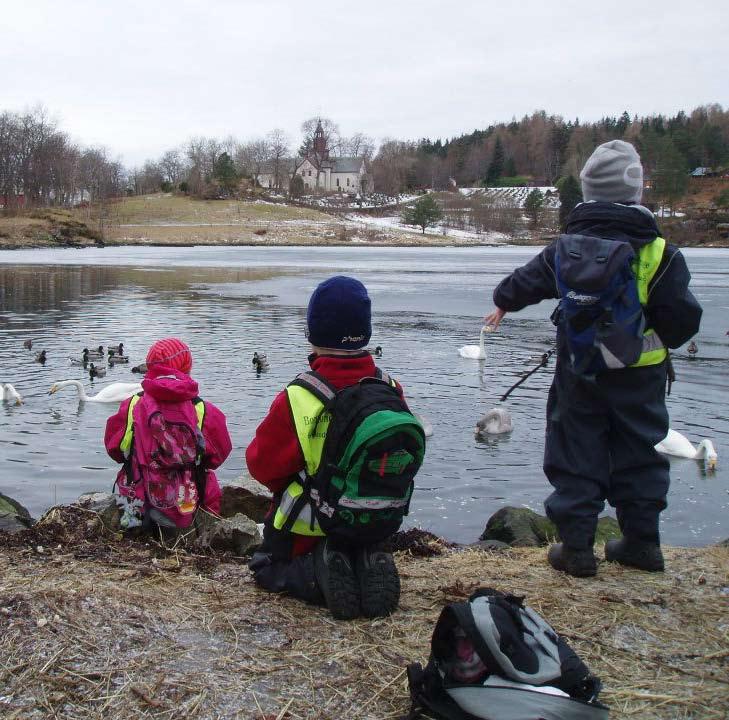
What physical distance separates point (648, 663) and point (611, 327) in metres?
1.49

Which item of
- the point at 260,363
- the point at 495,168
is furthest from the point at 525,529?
the point at 495,168

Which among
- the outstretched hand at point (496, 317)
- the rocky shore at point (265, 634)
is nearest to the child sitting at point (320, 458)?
the rocky shore at point (265, 634)

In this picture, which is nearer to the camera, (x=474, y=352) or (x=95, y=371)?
(x=95, y=371)

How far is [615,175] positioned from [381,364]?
12.0m

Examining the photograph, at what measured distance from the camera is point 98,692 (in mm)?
2783

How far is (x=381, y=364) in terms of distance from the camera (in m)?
16.0

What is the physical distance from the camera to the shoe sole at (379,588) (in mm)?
3494

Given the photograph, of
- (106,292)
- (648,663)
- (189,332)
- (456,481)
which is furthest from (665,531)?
(106,292)

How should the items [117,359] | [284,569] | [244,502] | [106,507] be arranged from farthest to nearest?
[117,359]
[244,502]
[106,507]
[284,569]

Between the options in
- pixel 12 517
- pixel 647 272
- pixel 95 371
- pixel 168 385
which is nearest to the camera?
pixel 647 272

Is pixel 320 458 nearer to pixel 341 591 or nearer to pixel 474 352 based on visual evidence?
pixel 341 591

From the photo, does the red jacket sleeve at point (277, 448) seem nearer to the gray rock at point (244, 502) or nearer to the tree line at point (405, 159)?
the gray rock at point (244, 502)

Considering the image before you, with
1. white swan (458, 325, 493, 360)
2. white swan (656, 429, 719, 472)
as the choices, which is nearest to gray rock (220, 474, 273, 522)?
white swan (656, 429, 719, 472)

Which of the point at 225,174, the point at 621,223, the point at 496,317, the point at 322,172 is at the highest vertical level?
the point at 322,172
